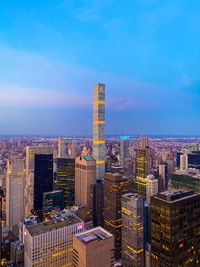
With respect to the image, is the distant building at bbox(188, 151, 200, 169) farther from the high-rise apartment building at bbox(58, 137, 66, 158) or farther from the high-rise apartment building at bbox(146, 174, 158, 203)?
the high-rise apartment building at bbox(58, 137, 66, 158)

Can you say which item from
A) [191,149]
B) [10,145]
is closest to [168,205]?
[10,145]

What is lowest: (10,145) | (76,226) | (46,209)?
(46,209)

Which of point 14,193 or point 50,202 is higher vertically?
point 14,193

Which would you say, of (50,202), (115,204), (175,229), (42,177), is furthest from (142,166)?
(175,229)

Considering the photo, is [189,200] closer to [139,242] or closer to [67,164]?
[139,242]

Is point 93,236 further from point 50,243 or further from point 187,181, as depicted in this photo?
point 187,181

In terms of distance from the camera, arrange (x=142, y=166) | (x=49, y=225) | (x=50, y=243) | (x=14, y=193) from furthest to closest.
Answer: (x=142, y=166)
(x=14, y=193)
(x=49, y=225)
(x=50, y=243)
